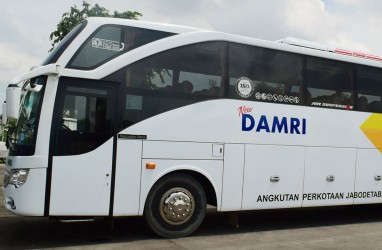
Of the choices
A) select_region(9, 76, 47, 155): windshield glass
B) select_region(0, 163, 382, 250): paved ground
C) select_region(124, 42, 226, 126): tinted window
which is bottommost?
select_region(0, 163, 382, 250): paved ground

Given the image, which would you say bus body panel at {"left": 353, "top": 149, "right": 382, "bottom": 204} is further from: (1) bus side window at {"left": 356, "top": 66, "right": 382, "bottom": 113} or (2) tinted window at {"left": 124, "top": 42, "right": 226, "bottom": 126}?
(2) tinted window at {"left": 124, "top": 42, "right": 226, "bottom": 126}

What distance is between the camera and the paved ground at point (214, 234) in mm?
6652

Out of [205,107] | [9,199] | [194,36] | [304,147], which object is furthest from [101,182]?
[304,147]

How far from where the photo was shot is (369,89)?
361 inches

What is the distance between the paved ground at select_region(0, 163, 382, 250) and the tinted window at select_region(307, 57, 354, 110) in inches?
95.5

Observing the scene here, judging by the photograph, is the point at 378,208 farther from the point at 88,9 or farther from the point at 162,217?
the point at 88,9

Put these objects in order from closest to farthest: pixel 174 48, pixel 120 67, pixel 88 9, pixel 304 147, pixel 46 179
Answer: pixel 46 179 < pixel 120 67 < pixel 174 48 < pixel 304 147 < pixel 88 9

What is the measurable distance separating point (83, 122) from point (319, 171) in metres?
4.56

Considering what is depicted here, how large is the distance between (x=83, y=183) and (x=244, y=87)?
314cm

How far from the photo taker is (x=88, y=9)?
17328 millimetres

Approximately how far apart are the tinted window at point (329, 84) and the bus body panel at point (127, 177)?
3573 millimetres

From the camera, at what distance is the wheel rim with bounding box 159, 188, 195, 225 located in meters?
6.95

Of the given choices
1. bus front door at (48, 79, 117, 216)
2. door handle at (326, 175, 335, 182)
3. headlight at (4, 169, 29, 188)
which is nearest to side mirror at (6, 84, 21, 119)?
bus front door at (48, 79, 117, 216)

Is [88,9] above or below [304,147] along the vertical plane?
above
